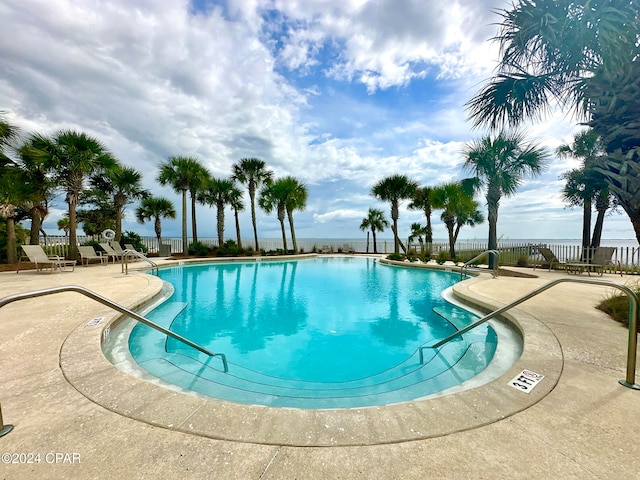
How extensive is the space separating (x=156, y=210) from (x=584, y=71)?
94.2 feet

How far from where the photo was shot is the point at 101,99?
11242 mm

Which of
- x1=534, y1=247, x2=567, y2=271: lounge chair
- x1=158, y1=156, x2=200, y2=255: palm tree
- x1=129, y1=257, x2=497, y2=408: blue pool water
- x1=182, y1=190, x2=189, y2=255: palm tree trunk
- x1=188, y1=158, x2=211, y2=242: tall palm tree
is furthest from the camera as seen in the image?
x1=182, y1=190, x2=189, y2=255: palm tree trunk

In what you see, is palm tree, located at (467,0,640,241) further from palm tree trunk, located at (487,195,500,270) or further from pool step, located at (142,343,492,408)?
palm tree trunk, located at (487,195,500,270)

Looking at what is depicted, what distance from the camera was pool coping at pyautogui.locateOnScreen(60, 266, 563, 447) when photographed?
1.64 meters

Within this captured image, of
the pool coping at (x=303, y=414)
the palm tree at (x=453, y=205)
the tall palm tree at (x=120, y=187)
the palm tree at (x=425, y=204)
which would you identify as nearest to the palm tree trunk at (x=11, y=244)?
the tall palm tree at (x=120, y=187)

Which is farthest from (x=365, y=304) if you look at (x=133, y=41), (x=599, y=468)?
(x=133, y=41)

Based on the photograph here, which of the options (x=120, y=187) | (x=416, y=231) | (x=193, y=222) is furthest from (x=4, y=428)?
(x=416, y=231)

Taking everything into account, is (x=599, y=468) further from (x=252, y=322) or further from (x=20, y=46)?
(x=20, y=46)

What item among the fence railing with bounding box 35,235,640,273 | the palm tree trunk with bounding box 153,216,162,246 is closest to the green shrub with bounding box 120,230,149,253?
the fence railing with bounding box 35,235,640,273

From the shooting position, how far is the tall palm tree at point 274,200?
2315cm

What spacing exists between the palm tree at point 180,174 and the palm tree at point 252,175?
3.60 metres

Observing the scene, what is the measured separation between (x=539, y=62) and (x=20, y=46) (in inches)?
541

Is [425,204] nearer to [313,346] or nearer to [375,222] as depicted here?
[375,222]

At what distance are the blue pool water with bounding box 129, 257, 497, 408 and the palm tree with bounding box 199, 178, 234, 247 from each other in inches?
588
